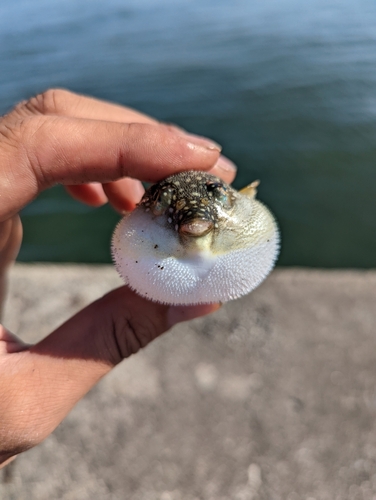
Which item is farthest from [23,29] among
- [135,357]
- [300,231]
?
[135,357]

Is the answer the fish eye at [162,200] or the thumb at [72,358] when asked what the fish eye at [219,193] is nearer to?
the fish eye at [162,200]

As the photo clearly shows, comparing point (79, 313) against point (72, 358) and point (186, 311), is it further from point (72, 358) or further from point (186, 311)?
point (186, 311)

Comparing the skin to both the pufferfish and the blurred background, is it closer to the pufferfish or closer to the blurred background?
the pufferfish

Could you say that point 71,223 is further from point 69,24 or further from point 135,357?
point 69,24

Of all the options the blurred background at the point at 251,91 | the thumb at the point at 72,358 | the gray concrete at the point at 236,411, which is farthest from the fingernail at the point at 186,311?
the blurred background at the point at 251,91

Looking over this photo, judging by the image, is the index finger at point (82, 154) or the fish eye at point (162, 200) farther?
the index finger at point (82, 154)

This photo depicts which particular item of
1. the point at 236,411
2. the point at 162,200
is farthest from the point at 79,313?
the point at 236,411
